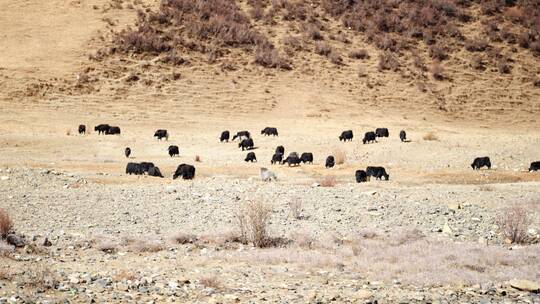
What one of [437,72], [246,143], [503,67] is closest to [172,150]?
[246,143]

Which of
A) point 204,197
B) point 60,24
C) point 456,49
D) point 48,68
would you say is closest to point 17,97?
point 48,68

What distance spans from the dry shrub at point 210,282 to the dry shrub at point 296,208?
16.3 feet

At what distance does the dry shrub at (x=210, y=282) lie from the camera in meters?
9.24

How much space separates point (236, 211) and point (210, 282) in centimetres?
544

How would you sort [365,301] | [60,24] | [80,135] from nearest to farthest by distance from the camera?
1. [365,301]
2. [80,135]
3. [60,24]

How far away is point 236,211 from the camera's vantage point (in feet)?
48.2

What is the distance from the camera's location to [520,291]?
31.2ft

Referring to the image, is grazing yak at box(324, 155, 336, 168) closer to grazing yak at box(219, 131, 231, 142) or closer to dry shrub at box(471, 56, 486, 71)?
grazing yak at box(219, 131, 231, 142)

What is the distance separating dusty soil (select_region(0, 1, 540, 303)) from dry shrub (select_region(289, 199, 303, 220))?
133 millimetres

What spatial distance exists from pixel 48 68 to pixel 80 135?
46.5 feet

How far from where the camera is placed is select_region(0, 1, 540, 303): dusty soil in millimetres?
9414

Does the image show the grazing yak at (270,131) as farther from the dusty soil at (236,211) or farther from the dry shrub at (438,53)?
the dry shrub at (438,53)

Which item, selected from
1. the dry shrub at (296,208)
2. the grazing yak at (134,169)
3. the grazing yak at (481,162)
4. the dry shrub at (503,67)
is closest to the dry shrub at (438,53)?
the dry shrub at (503,67)

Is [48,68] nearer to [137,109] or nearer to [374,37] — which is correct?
[137,109]
